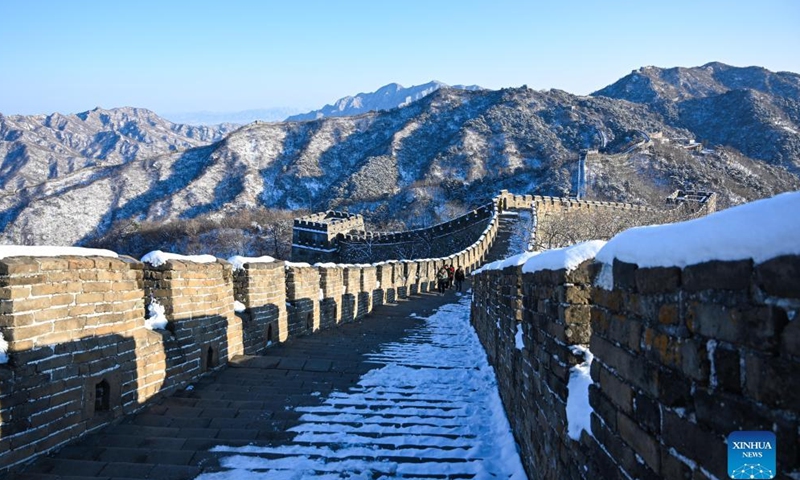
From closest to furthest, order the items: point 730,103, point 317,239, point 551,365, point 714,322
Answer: point 714,322
point 551,365
point 317,239
point 730,103

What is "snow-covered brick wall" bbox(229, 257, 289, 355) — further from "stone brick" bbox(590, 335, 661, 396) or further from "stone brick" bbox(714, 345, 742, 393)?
"stone brick" bbox(714, 345, 742, 393)

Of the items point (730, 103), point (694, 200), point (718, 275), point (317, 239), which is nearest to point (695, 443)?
point (718, 275)

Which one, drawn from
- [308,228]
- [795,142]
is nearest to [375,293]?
[308,228]

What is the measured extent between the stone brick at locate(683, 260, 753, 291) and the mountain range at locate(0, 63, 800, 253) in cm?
6775

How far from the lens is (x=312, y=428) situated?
507cm

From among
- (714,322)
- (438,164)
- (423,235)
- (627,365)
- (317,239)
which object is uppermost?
(438,164)

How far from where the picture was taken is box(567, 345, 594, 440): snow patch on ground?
2.72 m

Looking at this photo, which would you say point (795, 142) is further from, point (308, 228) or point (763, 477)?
point (763, 477)

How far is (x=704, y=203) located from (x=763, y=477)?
61.2m

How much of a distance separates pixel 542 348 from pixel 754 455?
2483 mm

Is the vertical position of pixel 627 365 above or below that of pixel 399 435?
above

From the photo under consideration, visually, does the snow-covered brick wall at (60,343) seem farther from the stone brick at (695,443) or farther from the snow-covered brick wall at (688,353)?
the stone brick at (695,443)

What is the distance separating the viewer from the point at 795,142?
10094 centimetres

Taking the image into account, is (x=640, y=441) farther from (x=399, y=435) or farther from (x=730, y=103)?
(x=730, y=103)
